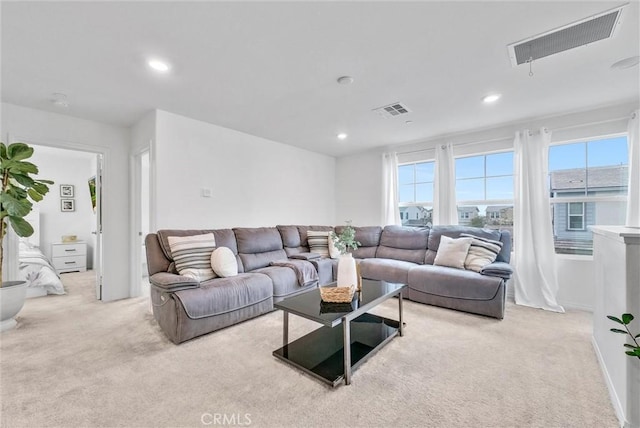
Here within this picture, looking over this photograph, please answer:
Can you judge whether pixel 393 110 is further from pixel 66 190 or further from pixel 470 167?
pixel 66 190

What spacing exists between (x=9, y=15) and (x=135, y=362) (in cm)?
242

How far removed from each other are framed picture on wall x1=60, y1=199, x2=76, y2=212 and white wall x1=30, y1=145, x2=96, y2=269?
5 cm

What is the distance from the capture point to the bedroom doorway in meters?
5.59

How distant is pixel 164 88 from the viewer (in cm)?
266

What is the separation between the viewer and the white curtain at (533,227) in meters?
3.39

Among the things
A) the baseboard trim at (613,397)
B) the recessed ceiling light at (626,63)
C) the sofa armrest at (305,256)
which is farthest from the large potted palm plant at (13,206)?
the recessed ceiling light at (626,63)

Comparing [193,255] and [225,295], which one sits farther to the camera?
[193,255]

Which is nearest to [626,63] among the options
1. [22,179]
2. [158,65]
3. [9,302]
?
[158,65]

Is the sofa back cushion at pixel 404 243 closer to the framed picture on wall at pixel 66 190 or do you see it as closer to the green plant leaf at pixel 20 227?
the green plant leaf at pixel 20 227

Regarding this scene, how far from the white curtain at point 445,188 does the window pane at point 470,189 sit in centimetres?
17

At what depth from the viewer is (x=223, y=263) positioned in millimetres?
2977

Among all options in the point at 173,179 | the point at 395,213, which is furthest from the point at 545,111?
the point at 173,179

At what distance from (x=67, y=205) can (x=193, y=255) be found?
5.19m

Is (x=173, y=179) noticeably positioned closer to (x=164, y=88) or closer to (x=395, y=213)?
(x=164, y=88)
